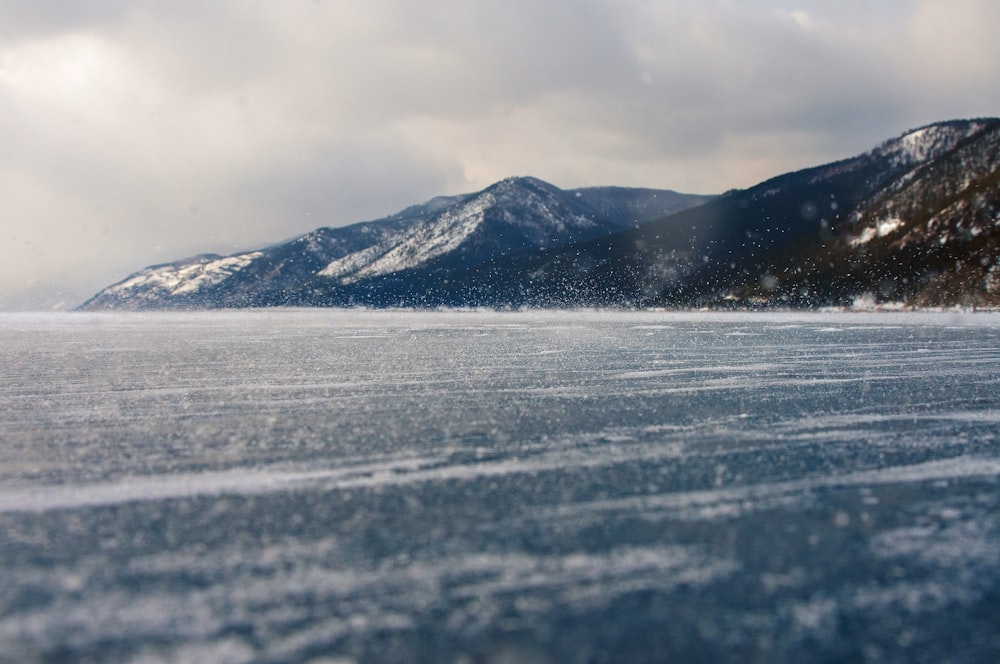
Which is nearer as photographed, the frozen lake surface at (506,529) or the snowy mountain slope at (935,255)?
the frozen lake surface at (506,529)

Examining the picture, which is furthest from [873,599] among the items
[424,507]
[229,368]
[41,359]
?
[41,359]

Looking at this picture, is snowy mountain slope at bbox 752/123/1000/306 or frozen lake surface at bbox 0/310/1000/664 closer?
frozen lake surface at bbox 0/310/1000/664

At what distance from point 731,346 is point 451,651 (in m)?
32.0

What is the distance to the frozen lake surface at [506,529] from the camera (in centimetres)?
552

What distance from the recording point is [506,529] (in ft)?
25.6

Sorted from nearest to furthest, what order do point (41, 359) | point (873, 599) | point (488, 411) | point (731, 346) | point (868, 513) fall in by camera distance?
point (873, 599) → point (868, 513) → point (488, 411) → point (41, 359) → point (731, 346)

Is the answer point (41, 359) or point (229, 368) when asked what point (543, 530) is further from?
point (41, 359)

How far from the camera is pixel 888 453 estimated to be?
11164 millimetres

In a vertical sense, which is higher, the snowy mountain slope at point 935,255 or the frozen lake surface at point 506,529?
the snowy mountain slope at point 935,255

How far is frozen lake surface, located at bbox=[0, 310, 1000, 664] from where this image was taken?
5.52 meters

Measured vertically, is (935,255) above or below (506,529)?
above

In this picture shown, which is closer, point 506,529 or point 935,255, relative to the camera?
point 506,529

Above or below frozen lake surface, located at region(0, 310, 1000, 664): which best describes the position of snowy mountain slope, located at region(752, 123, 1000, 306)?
above

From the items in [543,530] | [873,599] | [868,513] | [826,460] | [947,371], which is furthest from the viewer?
[947,371]
